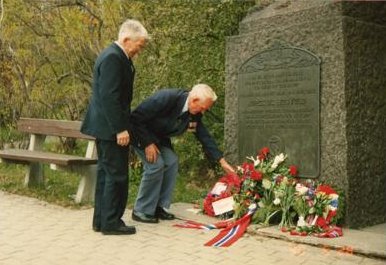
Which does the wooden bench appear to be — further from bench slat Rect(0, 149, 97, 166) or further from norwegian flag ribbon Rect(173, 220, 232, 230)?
norwegian flag ribbon Rect(173, 220, 232, 230)

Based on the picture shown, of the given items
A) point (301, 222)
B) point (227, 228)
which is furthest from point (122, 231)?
point (301, 222)

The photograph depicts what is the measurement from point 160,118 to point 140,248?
4.20ft

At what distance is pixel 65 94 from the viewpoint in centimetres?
1061

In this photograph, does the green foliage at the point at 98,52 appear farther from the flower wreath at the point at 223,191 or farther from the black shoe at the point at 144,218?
the black shoe at the point at 144,218

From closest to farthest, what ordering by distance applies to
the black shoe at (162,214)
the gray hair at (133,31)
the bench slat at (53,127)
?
the gray hair at (133,31)
the black shoe at (162,214)
the bench slat at (53,127)

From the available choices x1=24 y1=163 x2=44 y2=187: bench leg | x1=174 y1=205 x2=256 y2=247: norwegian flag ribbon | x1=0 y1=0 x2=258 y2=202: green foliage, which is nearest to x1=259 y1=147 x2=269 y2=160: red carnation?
x1=174 y1=205 x2=256 y2=247: norwegian flag ribbon

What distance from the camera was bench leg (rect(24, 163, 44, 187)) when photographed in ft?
22.9

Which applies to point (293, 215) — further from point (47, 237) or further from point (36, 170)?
point (36, 170)

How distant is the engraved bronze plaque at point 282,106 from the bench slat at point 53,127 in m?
1.79

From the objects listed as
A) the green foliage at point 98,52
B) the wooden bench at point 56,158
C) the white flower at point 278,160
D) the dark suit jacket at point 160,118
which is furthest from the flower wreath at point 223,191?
the green foliage at point 98,52

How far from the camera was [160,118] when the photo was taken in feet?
16.3

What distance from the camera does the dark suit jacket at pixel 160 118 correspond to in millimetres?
4898

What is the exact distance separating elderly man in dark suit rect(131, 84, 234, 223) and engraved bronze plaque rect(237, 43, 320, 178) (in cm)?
55

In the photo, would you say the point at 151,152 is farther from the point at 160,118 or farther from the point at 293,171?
the point at 293,171
